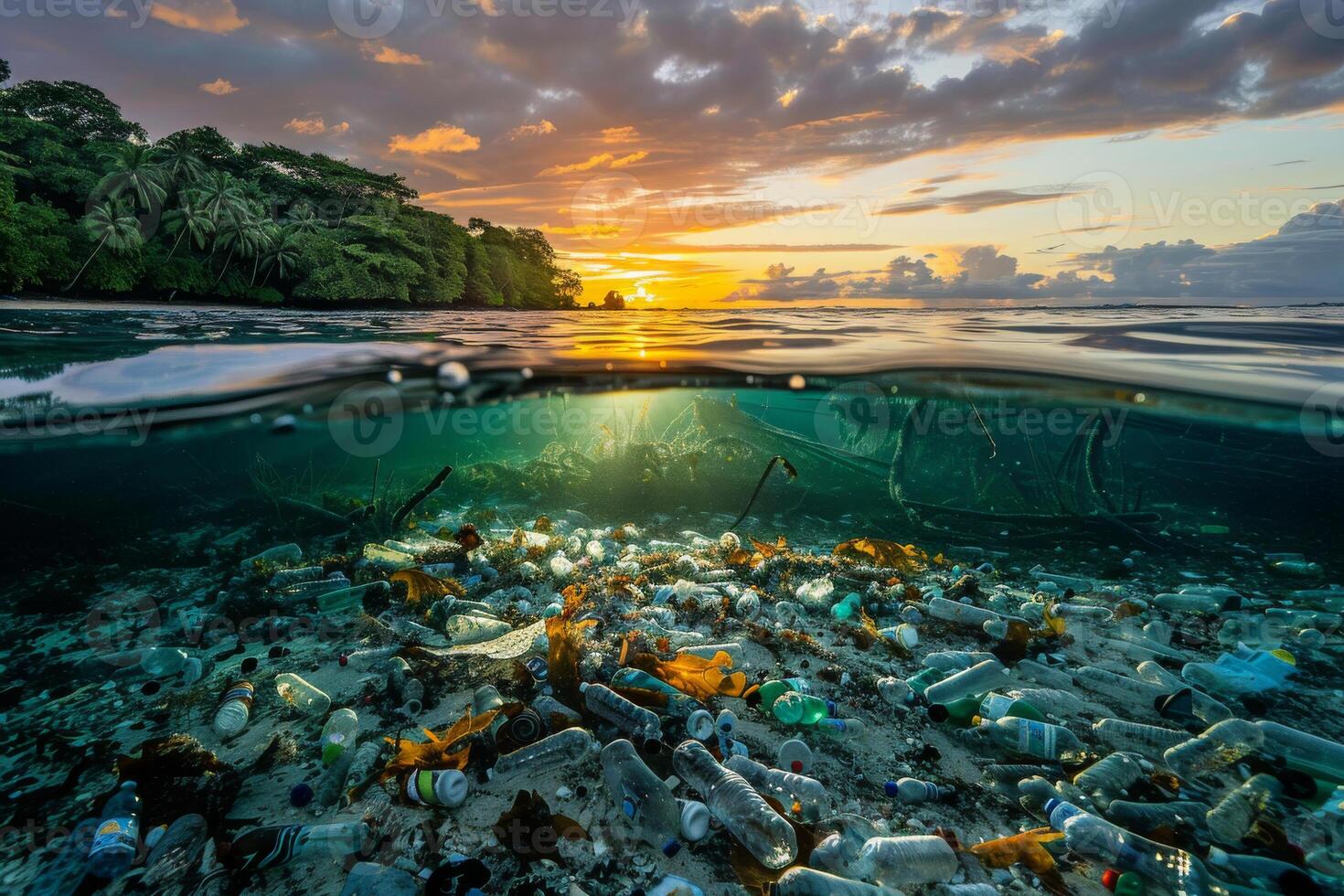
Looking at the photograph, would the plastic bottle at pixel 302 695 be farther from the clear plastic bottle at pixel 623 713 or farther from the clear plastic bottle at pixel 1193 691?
the clear plastic bottle at pixel 1193 691

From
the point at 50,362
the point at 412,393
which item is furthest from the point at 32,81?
the point at 412,393

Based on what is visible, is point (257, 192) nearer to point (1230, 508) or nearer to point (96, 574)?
point (96, 574)

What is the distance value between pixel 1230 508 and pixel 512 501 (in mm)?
19787

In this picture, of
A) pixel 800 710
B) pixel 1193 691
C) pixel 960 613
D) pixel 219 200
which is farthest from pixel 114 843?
pixel 219 200

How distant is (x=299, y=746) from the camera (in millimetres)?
3129

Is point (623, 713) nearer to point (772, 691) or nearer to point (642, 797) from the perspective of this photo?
point (642, 797)

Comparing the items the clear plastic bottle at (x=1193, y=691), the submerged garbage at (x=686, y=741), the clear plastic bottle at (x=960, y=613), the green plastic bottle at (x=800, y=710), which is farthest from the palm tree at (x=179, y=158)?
the clear plastic bottle at (x=1193, y=691)

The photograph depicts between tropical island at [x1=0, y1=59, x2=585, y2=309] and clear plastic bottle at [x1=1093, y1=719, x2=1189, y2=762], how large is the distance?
2592cm

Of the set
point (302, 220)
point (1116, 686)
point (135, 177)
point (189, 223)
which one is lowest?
point (1116, 686)

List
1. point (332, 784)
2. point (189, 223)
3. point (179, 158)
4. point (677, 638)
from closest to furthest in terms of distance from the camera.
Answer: point (332, 784) → point (677, 638) → point (189, 223) → point (179, 158)

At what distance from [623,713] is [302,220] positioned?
3331 cm

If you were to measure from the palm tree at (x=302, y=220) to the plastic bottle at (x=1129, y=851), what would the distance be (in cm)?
3244

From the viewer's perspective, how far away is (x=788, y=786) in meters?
2.71

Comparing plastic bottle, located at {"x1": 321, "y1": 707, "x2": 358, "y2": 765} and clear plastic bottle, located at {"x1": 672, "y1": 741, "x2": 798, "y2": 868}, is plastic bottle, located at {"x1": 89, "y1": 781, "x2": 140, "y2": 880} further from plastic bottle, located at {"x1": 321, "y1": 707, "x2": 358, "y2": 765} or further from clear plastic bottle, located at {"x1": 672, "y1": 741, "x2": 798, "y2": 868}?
clear plastic bottle, located at {"x1": 672, "y1": 741, "x2": 798, "y2": 868}
